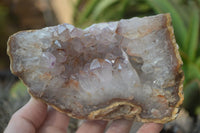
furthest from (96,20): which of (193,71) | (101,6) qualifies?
(193,71)

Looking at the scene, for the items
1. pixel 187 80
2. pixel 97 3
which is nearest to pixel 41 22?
pixel 97 3

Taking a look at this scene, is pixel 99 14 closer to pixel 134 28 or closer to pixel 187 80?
pixel 187 80

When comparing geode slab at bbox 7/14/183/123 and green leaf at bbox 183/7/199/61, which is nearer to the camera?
geode slab at bbox 7/14/183/123

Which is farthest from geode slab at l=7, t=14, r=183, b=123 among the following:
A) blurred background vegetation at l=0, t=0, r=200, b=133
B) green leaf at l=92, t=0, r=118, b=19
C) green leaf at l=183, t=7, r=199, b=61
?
green leaf at l=92, t=0, r=118, b=19

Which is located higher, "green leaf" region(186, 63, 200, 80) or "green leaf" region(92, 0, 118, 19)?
"green leaf" region(92, 0, 118, 19)

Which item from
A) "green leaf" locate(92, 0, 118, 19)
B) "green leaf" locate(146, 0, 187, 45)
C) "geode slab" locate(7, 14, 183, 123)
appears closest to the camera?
"geode slab" locate(7, 14, 183, 123)

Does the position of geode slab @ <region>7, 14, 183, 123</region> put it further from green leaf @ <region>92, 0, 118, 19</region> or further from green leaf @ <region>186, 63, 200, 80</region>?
green leaf @ <region>92, 0, 118, 19</region>

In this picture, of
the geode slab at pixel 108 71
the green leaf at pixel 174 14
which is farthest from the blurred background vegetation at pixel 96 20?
the geode slab at pixel 108 71
